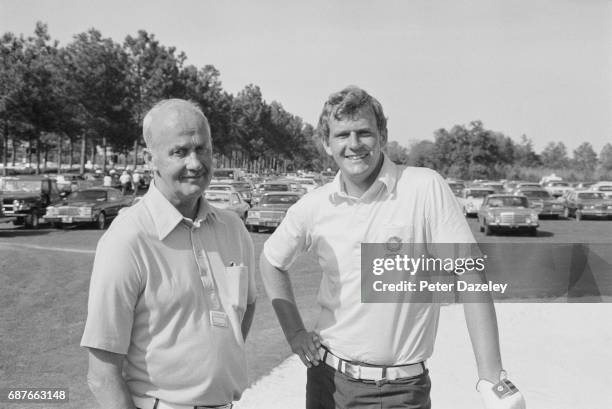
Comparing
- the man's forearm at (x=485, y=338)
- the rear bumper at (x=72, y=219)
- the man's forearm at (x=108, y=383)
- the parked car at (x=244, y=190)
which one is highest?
the man's forearm at (x=485, y=338)

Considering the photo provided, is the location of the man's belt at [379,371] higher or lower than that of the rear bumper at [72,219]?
higher

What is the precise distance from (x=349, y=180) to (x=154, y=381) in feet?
3.87

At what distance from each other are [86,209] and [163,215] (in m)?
19.0

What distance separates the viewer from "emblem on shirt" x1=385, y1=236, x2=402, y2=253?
2602 millimetres

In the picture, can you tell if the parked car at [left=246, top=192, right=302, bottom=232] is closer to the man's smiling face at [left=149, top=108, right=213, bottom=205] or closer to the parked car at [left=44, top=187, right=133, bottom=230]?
the parked car at [left=44, top=187, right=133, bottom=230]

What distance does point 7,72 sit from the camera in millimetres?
35812

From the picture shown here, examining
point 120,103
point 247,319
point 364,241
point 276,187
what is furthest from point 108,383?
point 120,103

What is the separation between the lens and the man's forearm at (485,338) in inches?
88.1

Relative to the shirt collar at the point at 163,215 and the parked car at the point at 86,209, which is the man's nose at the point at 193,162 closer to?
the shirt collar at the point at 163,215

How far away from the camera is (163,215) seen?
2.38 meters

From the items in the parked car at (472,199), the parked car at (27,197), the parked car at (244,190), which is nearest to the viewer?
the parked car at (27,197)

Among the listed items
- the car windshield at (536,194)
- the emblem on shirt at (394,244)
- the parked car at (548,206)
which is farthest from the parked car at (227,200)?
the emblem on shirt at (394,244)

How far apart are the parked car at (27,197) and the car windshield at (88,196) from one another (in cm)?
110

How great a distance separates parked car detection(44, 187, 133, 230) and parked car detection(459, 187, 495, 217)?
51.1ft
